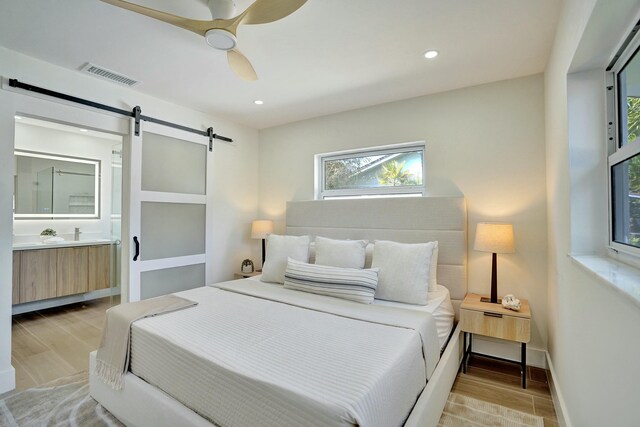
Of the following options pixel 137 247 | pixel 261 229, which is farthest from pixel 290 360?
pixel 261 229

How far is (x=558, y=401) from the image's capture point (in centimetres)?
190

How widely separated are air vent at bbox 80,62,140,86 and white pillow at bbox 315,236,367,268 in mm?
2353

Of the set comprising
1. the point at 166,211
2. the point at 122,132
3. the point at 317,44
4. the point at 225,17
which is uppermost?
the point at 317,44

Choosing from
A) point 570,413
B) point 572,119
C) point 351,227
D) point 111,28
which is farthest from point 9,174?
point 570,413

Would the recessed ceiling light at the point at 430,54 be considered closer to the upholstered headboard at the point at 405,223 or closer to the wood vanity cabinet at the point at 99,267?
the upholstered headboard at the point at 405,223

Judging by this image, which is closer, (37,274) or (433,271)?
(433,271)

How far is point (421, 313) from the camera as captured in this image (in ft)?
6.66

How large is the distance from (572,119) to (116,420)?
3.22m

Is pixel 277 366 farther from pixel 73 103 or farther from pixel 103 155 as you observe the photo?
pixel 103 155

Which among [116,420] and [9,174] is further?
[9,174]

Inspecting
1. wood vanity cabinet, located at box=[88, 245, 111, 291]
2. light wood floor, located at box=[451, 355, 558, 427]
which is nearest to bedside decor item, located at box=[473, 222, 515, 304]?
light wood floor, located at box=[451, 355, 558, 427]

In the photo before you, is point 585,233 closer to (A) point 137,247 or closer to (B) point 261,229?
(B) point 261,229

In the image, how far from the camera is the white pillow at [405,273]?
2322mm

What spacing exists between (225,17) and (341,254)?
1994mm
